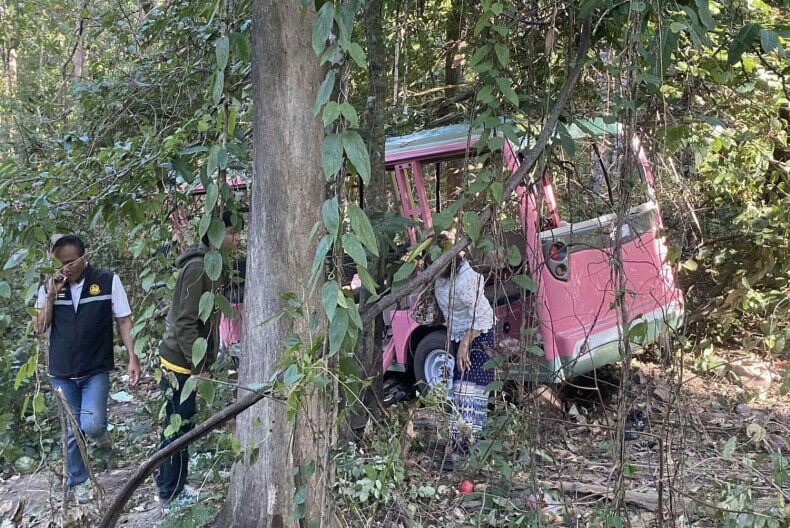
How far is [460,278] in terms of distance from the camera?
4707 mm

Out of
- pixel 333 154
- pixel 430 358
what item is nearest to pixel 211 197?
pixel 333 154

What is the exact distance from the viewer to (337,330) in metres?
2.04

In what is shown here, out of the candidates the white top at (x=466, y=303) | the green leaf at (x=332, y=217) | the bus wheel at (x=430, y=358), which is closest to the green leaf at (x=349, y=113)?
the green leaf at (x=332, y=217)

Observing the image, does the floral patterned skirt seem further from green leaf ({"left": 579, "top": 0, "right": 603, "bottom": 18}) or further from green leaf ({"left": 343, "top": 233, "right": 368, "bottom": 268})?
green leaf ({"left": 343, "top": 233, "right": 368, "bottom": 268})

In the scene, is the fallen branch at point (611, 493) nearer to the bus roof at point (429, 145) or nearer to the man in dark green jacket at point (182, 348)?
the man in dark green jacket at point (182, 348)

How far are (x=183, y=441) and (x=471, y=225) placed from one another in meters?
1.38

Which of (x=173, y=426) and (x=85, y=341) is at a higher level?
(x=85, y=341)

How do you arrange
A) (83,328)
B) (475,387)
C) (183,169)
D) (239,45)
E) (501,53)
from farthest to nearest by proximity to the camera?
(475,387)
(83,328)
(183,169)
(501,53)
(239,45)

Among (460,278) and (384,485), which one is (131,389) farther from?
(384,485)

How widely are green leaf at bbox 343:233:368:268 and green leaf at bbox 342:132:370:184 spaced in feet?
0.59

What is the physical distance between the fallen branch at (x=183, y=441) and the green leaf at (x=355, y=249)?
0.60 m

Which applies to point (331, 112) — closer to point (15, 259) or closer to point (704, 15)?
point (704, 15)

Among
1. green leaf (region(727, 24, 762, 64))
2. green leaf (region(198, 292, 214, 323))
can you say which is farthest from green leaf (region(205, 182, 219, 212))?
green leaf (region(727, 24, 762, 64))

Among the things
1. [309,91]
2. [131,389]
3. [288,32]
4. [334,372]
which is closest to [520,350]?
[334,372]
